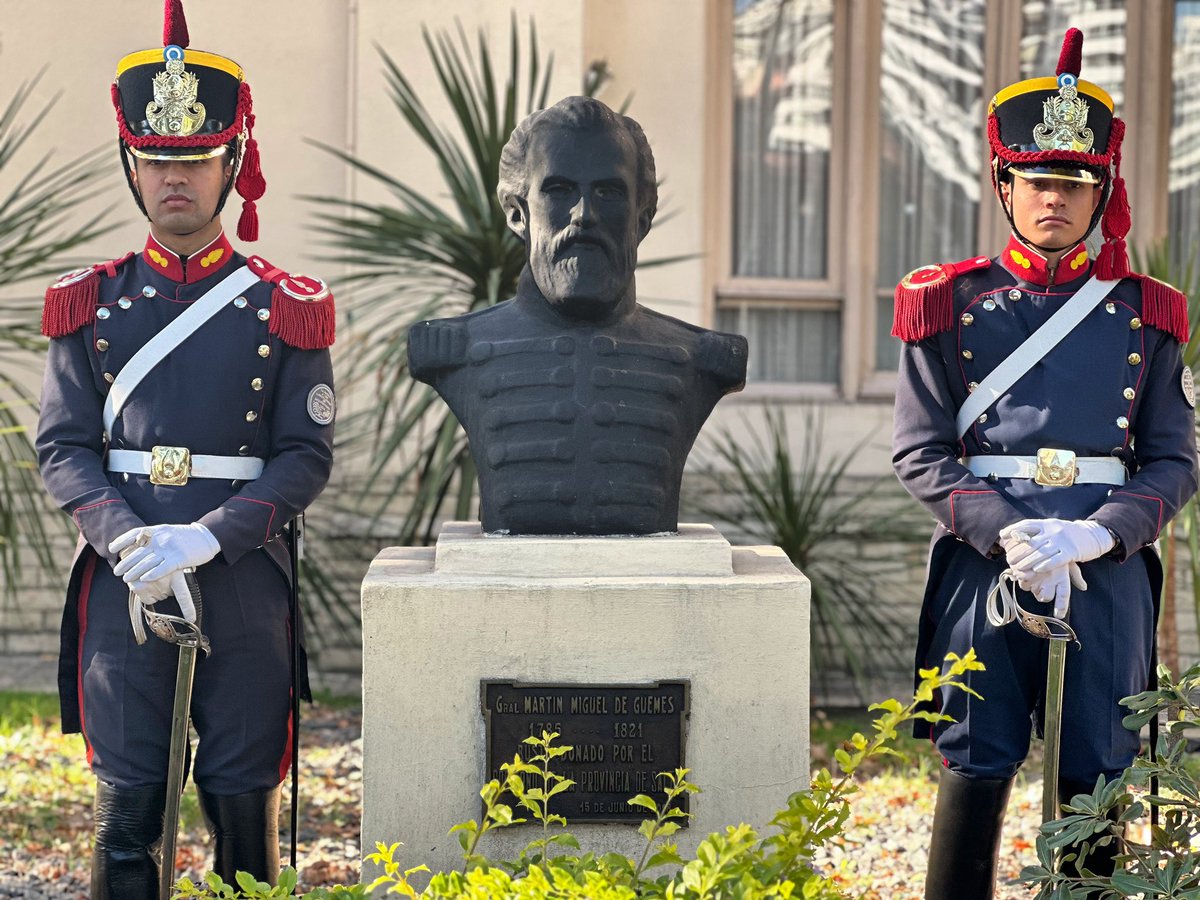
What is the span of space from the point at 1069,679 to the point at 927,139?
13.3 ft

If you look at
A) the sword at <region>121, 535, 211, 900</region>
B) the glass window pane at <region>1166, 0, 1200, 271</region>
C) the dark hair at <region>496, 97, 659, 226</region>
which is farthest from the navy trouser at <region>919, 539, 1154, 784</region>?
the glass window pane at <region>1166, 0, 1200, 271</region>

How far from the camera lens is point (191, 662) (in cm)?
276

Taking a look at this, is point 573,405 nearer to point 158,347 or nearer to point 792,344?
point 158,347

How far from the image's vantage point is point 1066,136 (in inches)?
115

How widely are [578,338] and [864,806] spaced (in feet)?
6.78

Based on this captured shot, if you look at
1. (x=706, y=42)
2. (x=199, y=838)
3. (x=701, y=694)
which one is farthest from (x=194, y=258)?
(x=706, y=42)

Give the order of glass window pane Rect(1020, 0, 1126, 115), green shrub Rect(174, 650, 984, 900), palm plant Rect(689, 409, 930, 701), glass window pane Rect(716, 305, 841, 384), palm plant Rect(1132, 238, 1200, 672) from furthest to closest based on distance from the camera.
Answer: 1. glass window pane Rect(716, 305, 841, 384)
2. glass window pane Rect(1020, 0, 1126, 115)
3. palm plant Rect(689, 409, 930, 701)
4. palm plant Rect(1132, 238, 1200, 672)
5. green shrub Rect(174, 650, 984, 900)

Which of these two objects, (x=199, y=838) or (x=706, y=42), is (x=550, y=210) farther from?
(x=706, y=42)

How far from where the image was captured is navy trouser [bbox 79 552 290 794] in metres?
2.82

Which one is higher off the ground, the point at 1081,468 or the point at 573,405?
the point at 573,405

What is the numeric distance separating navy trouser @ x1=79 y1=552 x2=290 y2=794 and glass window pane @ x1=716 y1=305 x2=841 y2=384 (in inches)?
155

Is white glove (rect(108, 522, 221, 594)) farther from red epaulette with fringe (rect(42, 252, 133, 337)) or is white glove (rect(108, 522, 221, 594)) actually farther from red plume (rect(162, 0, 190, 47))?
red plume (rect(162, 0, 190, 47))

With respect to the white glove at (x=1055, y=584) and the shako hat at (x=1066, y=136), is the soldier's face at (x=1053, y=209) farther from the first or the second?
the white glove at (x=1055, y=584)

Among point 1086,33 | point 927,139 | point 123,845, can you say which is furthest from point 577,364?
point 1086,33
